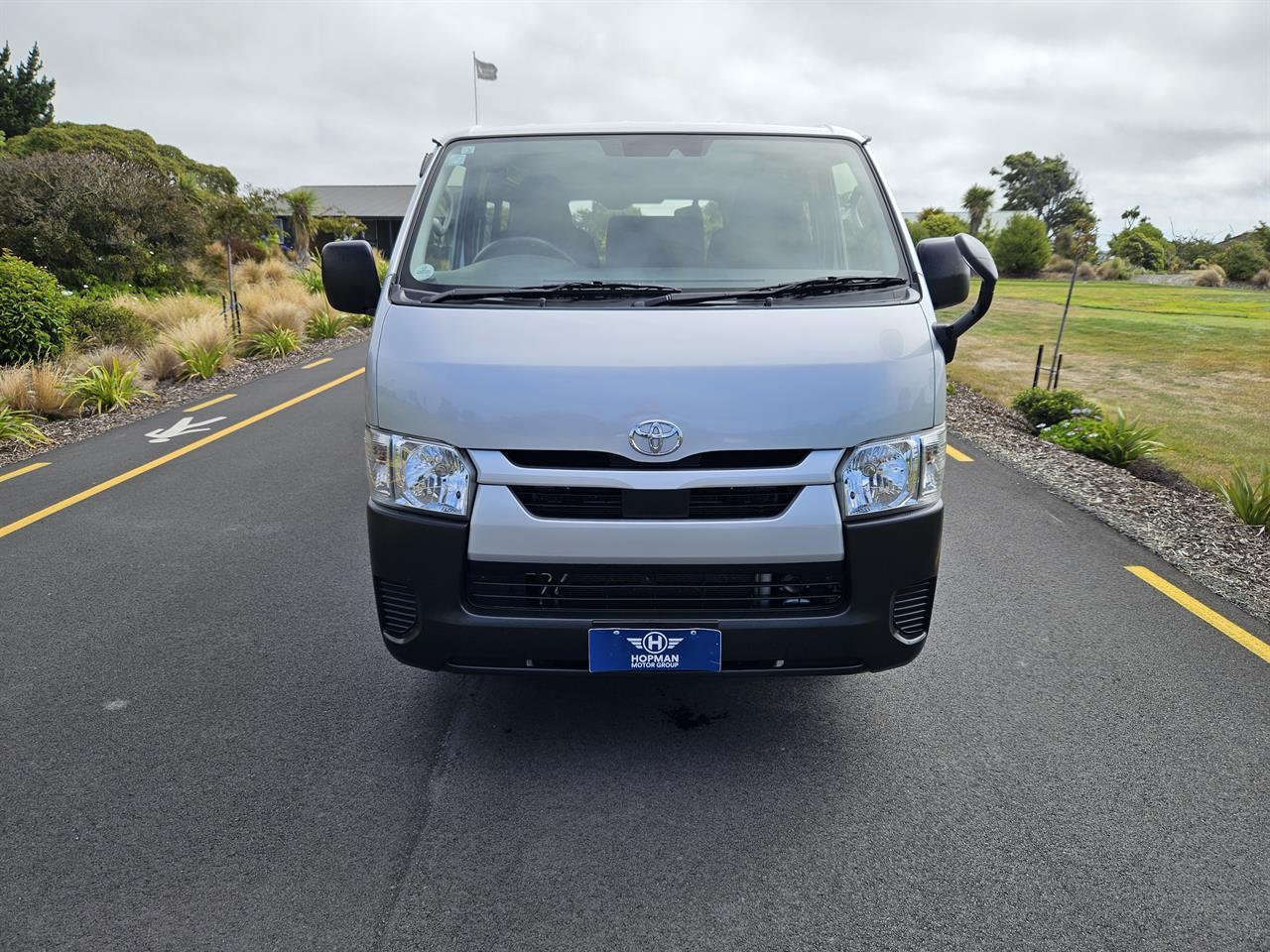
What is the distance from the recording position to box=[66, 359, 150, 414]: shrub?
10.3m

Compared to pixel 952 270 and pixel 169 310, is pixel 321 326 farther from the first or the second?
pixel 952 270

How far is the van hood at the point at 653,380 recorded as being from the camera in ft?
9.59

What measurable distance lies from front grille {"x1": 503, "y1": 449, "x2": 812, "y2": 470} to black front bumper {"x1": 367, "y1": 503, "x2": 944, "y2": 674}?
0.97 ft

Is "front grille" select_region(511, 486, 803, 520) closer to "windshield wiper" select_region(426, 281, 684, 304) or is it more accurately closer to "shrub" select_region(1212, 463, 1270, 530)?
"windshield wiper" select_region(426, 281, 684, 304)

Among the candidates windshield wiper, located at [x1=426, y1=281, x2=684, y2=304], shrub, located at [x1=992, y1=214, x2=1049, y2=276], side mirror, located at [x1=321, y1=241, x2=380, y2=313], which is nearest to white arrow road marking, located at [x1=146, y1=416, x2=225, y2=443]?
side mirror, located at [x1=321, y1=241, x2=380, y2=313]

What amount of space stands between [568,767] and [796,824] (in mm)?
810

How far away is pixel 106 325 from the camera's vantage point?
14117mm

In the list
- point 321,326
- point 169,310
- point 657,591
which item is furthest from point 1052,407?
point 169,310

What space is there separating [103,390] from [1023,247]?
3704 cm

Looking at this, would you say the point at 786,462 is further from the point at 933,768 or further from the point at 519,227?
the point at 519,227

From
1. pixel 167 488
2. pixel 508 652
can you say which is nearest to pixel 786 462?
pixel 508 652

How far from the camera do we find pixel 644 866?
9.17ft

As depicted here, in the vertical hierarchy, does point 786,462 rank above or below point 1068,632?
above

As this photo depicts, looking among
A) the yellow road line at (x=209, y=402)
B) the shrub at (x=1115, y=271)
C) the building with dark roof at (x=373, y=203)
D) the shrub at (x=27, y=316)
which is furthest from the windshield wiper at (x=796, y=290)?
the building with dark roof at (x=373, y=203)
